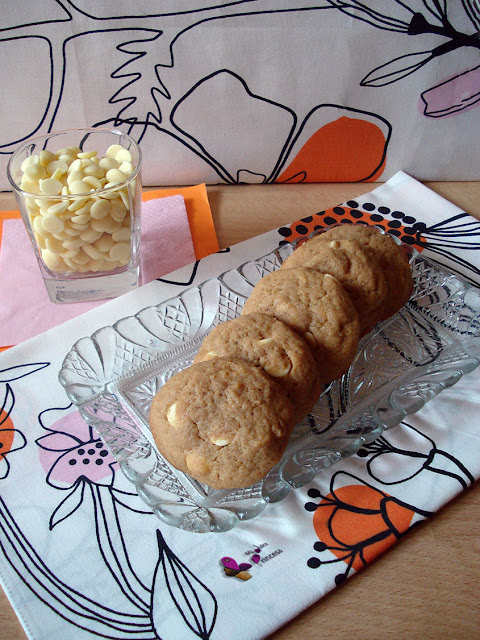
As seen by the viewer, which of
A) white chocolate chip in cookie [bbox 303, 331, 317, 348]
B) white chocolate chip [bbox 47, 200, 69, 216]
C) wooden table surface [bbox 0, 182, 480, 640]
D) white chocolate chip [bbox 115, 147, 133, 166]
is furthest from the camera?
white chocolate chip [bbox 115, 147, 133, 166]

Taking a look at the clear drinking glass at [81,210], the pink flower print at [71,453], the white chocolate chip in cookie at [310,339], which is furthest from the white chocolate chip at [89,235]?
the white chocolate chip in cookie at [310,339]

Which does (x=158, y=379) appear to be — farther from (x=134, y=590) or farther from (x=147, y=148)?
(x=147, y=148)

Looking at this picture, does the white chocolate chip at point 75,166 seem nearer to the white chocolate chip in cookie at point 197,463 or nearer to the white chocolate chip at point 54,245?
the white chocolate chip at point 54,245

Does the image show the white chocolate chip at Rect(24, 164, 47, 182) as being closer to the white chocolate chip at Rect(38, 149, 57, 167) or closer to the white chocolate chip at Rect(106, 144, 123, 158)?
the white chocolate chip at Rect(38, 149, 57, 167)

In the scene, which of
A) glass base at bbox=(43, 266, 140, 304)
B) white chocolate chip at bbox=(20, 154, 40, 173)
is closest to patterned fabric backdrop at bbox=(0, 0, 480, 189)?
white chocolate chip at bbox=(20, 154, 40, 173)

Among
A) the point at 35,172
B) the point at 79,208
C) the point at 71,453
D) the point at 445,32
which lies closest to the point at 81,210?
the point at 79,208

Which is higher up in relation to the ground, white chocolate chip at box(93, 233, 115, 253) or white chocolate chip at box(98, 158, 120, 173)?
white chocolate chip at box(98, 158, 120, 173)

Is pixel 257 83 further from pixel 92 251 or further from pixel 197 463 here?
pixel 197 463
